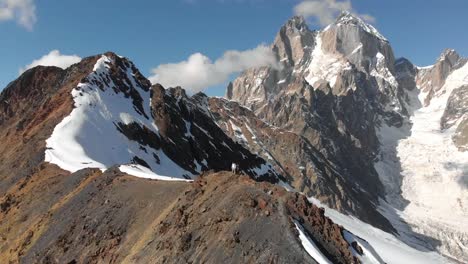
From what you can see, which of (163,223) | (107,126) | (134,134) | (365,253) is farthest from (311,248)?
(134,134)

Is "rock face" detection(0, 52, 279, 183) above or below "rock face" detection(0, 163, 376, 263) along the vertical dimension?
above

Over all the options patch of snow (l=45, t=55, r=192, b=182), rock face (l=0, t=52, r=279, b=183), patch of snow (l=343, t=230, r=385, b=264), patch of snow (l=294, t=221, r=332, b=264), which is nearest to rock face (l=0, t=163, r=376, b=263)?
patch of snow (l=294, t=221, r=332, b=264)

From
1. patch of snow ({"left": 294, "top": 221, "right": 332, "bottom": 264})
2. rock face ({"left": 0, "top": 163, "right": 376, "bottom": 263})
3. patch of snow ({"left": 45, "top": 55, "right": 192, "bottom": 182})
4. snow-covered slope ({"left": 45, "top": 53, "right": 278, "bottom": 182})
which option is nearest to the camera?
patch of snow ({"left": 294, "top": 221, "right": 332, "bottom": 264})

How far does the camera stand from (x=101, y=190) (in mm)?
47844

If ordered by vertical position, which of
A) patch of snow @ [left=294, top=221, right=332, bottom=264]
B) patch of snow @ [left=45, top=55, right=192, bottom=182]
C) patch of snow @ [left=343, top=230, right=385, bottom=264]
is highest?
patch of snow @ [left=45, top=55, right=192, bottom=182]

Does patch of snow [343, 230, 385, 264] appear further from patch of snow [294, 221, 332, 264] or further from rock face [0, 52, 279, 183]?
rock face [0, 52, 279, 183]

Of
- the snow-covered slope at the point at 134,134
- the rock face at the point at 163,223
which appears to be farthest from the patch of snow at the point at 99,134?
the rock face at the point at 163,223

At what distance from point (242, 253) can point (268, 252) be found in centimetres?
144

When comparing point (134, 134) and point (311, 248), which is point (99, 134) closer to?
point (134, 134)

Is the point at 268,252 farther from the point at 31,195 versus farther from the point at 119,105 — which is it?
the point at 119,105

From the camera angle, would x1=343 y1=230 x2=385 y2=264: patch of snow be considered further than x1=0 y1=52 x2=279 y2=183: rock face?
No

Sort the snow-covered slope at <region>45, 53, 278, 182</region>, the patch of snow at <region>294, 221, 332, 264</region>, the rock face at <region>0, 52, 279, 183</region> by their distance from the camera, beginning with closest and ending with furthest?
the patch of snow at <region>294, 221, 332, 264</region> < the snow-covered slope at <region>45, 53, 278, 182</region> < the rock face at <region>0, 52, 279, 183</region>

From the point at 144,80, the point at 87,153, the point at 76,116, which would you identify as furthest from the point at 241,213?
the point at 144,80

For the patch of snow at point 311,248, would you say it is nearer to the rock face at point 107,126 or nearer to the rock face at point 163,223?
the rock face at point 163,223
